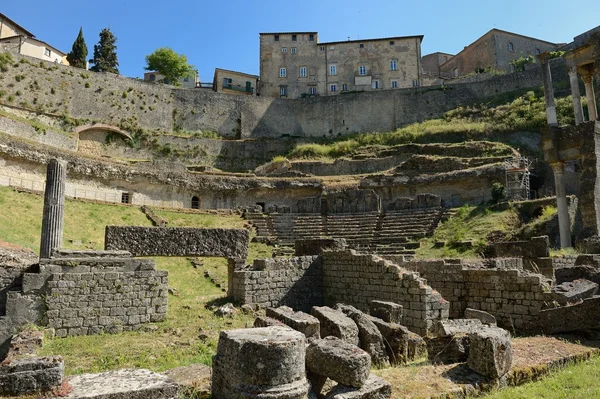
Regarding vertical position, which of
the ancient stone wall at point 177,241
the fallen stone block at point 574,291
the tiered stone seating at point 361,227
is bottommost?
the fallen stone block at point 574,291

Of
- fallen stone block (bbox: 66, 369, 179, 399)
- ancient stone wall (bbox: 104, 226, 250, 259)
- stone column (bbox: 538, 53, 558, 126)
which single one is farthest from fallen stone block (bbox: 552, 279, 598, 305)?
stone column (bbox: 538, 53, 558, 126)

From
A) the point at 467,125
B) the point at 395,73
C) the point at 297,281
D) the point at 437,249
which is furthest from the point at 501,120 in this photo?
the point at 297,281

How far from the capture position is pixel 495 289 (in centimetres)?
1029

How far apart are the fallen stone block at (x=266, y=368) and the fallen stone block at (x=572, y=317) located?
5.84 m

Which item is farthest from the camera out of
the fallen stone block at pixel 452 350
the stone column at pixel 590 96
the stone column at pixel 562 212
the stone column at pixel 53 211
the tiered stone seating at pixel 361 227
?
the tiered stone seating at pixel 361 227

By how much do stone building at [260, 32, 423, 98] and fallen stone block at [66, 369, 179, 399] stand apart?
193ft

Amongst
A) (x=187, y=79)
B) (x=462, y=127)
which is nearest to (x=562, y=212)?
(x=462, y=127)

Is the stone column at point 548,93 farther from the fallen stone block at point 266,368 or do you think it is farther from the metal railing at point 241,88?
the metal railing at point 241,88

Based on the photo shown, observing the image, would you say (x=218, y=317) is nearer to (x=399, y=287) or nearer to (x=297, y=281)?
(x=297, y=281)

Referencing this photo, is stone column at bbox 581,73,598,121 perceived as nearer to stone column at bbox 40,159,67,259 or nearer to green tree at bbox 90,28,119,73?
stone column at bbox 40,159,67,259

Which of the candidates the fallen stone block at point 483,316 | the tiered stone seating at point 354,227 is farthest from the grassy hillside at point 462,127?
the fallen stone block at point 483,316

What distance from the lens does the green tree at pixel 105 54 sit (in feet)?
194

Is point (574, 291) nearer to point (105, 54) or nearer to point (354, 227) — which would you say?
point (354, 227)

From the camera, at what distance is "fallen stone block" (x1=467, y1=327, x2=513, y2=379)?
5.63m
